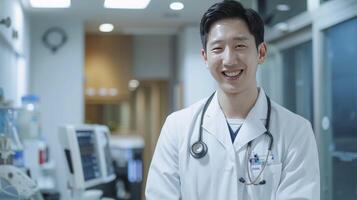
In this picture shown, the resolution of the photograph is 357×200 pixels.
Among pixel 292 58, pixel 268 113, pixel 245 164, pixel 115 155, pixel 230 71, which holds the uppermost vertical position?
pixel 292 58

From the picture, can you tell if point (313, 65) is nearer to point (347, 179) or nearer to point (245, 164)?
point (347, 179)

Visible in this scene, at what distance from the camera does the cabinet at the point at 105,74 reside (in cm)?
491

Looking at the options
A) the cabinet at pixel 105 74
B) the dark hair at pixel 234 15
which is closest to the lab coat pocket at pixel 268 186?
the dark hair at pixel 234 15

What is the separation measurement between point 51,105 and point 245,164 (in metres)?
2.86

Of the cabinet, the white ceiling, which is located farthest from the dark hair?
the cabinet

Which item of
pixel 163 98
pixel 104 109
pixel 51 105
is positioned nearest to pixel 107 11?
pixel 163 98

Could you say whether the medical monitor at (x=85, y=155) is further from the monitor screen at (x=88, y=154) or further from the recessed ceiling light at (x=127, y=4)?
the recessed ceiling light at (x=127, y=4)

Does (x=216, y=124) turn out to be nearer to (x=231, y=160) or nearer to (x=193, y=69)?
(x=231, y=160)

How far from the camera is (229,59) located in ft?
4.46

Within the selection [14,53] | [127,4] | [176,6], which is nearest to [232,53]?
[176,6]

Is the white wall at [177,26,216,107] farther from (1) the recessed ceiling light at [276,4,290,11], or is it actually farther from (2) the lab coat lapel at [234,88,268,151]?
(1) the recessed ceiling light at [276,4,290,11]

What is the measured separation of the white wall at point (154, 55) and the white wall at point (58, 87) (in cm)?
54

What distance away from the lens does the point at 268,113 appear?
1.45m

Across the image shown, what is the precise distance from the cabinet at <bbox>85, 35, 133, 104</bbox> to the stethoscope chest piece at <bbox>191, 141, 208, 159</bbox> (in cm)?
340
